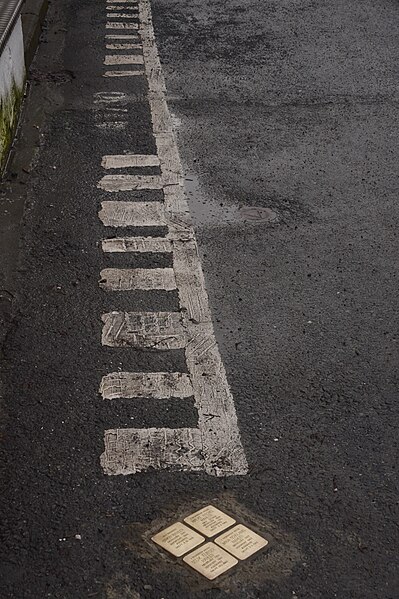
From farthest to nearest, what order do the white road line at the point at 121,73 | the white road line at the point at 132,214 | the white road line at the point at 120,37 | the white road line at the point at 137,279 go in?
the white road line at the point at 120,37
the white road line at the point at 121,73
the white road line at the point at 132,214
the white road line at the point at 137,279

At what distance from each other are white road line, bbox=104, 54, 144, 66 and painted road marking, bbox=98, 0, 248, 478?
86.8 inches

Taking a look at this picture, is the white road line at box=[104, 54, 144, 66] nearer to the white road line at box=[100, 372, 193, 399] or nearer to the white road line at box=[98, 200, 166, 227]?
the white road line at box=[98, 200, 166, 227]

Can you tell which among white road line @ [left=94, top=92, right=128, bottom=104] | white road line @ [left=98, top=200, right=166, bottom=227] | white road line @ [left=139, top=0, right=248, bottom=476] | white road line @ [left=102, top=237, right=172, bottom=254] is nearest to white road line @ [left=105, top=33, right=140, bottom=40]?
white road line @ [left=94, top=92, right=128, bottom=104]

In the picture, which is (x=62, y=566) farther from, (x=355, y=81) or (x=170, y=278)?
(x=355, y=81)

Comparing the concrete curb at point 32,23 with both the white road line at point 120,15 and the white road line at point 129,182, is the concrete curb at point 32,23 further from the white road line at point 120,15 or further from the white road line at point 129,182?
the white road line at point 129,182

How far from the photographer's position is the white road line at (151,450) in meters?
4.44

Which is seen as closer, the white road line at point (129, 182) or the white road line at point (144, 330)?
the white road line at point (144, 330)

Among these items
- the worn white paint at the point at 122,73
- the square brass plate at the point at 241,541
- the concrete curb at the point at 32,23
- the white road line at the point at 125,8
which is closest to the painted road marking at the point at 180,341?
the square brass plate at the point at 241,541

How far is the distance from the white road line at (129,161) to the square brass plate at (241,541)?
4237 mm

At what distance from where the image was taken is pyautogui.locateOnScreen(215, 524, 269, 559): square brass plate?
3996 mm

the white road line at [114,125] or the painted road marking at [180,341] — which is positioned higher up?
the painted road marking at [180,341]

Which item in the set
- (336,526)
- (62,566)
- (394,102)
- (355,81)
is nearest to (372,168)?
(394,102)

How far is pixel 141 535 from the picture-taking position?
405 cm

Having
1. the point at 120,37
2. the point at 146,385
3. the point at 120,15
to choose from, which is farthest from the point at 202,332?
the point at 120,15
